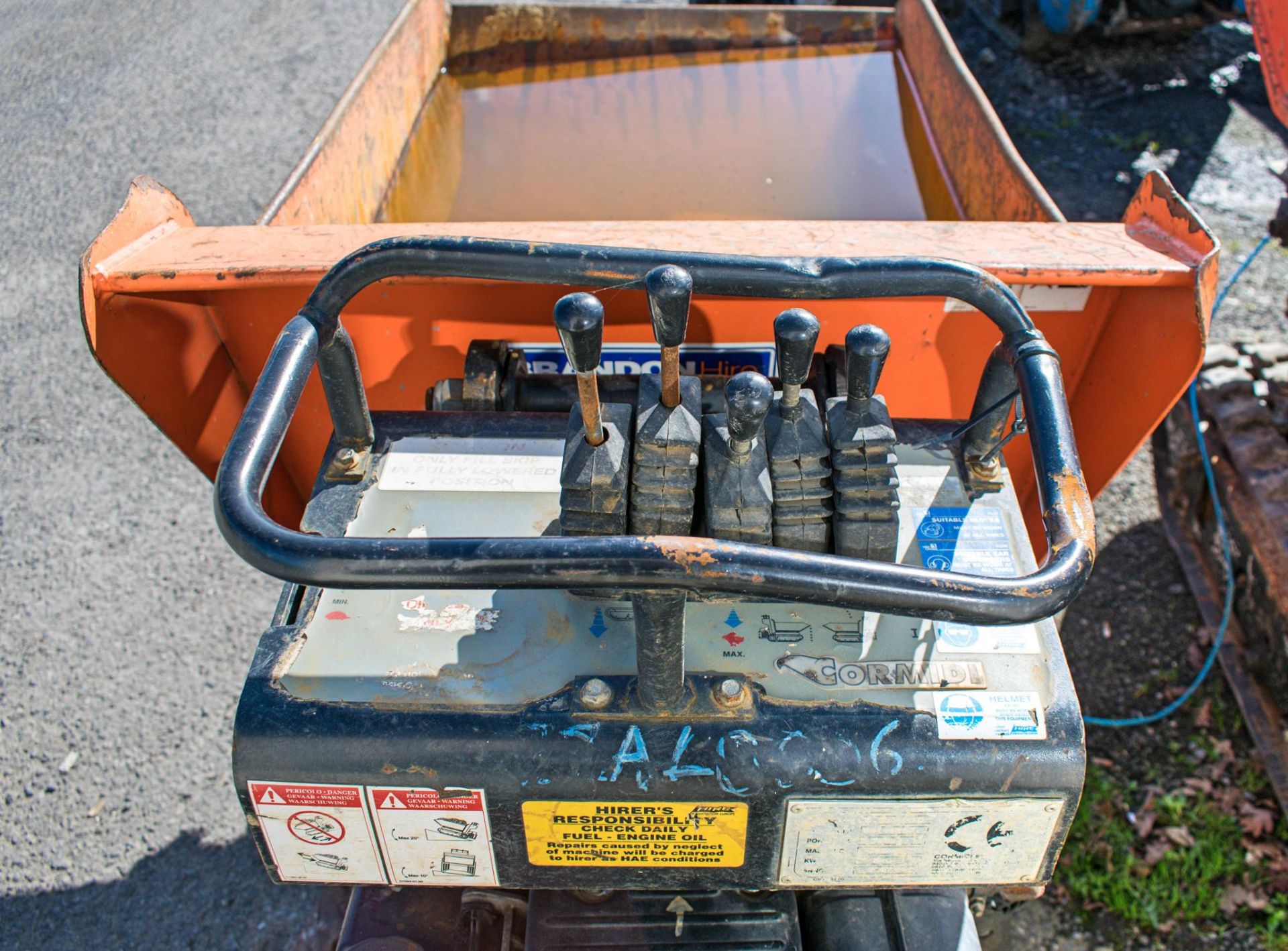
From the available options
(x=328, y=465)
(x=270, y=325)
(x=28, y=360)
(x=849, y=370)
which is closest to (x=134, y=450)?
(x=28, y=360)

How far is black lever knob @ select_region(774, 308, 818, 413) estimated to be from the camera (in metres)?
1.02

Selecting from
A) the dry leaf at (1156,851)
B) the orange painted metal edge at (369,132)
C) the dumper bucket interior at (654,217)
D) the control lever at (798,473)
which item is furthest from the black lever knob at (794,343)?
the dry leaf at (1156,851)

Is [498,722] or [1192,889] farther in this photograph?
[1192,889]

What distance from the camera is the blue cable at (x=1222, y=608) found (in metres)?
2.53

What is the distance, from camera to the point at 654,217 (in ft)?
8.64

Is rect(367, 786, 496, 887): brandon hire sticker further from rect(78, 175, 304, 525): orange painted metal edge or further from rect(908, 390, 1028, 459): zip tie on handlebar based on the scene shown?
rect(78, 175, 304, 525): orange painted metal edge

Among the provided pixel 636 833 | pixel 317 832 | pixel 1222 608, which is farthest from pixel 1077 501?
pixel 1222 608

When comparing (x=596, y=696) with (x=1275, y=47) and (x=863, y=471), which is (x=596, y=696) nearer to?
(x=863, y=471)

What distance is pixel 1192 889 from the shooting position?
221cm

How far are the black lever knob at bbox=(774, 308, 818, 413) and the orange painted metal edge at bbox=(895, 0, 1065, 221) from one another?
45.9 inches

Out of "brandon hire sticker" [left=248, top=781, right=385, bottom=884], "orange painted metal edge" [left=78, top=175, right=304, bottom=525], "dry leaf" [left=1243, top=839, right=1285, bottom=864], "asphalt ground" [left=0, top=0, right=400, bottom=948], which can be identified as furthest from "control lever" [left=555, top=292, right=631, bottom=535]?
"dry leaf" [left=1243, top=839, right=1285, bottom=864]

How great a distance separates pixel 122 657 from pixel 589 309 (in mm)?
2284

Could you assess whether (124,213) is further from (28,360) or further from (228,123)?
(228,123)

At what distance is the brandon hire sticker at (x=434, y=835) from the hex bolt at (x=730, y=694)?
0.96 feet
